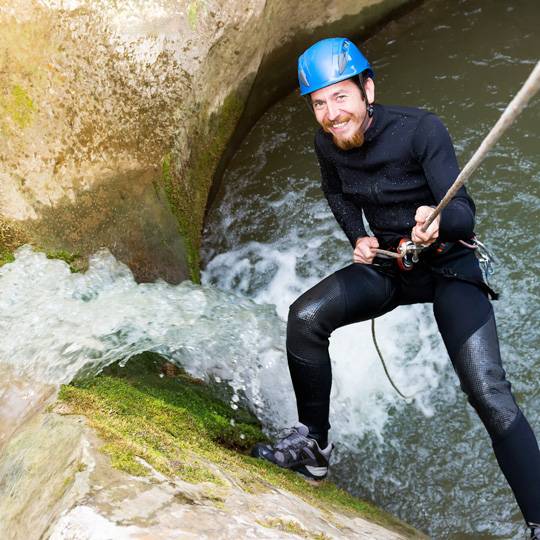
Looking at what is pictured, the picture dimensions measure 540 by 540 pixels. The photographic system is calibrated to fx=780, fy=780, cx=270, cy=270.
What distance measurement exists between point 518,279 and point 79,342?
258 cm

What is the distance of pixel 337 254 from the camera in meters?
5.12

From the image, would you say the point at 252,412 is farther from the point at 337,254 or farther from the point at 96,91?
the point at 96,91

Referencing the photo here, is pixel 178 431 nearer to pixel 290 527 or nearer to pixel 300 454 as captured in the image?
pixel 300 454

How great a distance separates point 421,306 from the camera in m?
4.80

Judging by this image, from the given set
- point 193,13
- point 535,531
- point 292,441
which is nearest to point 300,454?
point 292,441

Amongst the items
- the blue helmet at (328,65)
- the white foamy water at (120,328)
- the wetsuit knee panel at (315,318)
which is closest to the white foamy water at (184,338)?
the white foamy water at (120,328)

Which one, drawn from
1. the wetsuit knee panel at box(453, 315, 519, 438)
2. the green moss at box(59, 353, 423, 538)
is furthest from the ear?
the green moss at box(59, 353, 423, 538)

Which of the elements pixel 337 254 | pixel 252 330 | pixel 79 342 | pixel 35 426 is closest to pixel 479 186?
pixel 337 254

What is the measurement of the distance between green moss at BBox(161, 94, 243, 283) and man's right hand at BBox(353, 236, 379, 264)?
5.64 ft

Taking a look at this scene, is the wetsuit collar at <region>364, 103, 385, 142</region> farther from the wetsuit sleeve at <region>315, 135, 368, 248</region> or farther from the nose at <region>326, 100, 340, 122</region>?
the wetsuit sleeve at <region>315, 135, 368, 248</region>

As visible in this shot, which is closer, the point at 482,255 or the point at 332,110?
the point at 332,110

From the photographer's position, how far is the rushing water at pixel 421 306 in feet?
13.0

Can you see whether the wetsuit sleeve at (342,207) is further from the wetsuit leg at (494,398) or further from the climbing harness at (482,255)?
the wetsuit leg at (494,398)

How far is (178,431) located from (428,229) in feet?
4.45
